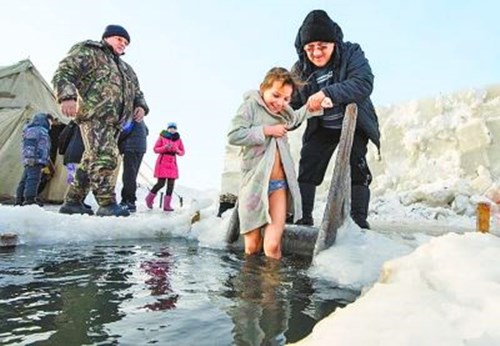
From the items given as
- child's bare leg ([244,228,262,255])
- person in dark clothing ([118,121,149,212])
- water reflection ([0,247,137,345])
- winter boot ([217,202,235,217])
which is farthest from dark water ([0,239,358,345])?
person in dark clothing ([118,121,149,212])

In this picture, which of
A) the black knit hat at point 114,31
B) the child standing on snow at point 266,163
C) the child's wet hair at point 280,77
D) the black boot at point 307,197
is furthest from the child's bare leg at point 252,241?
the black knit hat at point 114,31

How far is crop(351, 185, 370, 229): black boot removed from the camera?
4.02 m

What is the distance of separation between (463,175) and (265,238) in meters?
17.4

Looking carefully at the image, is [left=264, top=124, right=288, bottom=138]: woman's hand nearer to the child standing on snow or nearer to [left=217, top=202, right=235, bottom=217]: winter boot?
the child standing on snow

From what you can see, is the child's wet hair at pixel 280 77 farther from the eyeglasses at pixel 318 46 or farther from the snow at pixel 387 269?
the snow at pixel 387 269

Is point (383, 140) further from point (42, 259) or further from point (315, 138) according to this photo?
point (42, 259)

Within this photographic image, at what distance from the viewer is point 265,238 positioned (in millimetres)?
3408

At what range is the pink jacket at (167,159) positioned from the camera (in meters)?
8.59

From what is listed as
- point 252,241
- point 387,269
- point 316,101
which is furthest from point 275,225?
point 387,269

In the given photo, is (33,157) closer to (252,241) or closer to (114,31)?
(114,31)

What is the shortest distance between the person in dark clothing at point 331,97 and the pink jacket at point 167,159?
15.6 feet

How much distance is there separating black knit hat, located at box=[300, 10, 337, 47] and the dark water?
1.82 m

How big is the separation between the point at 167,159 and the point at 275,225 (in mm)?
5591

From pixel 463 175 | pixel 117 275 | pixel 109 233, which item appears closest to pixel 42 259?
pixel 117 275
